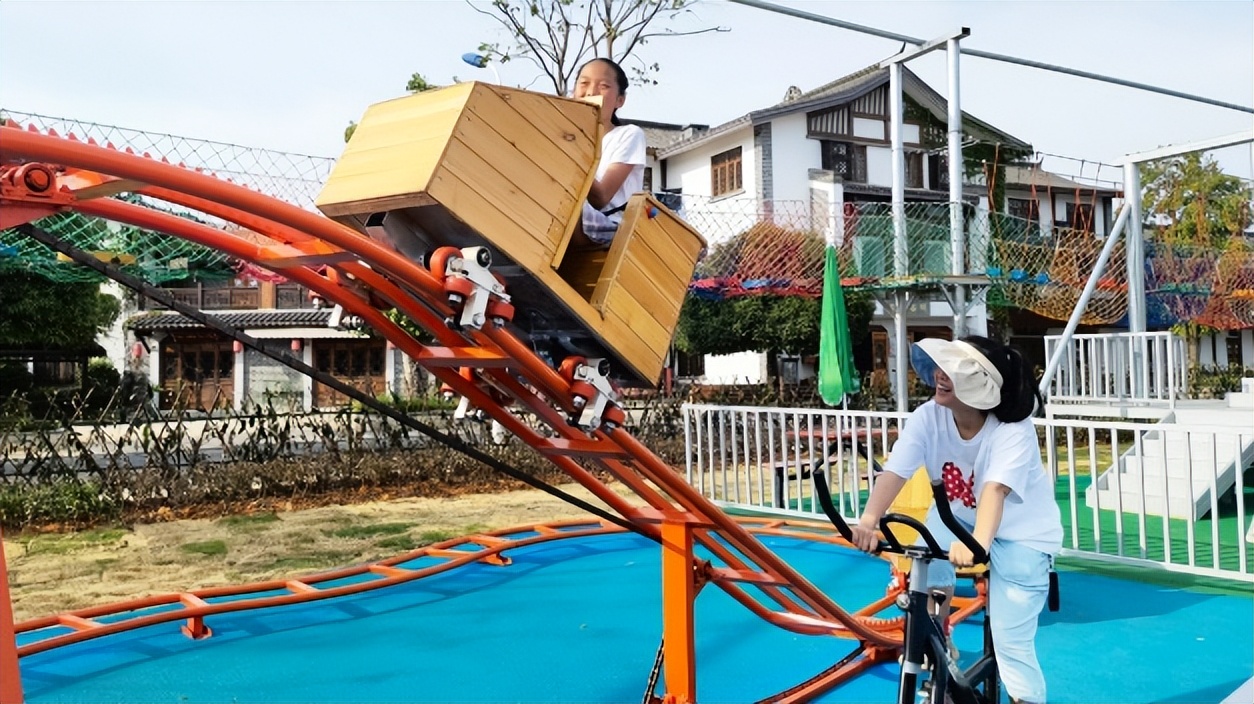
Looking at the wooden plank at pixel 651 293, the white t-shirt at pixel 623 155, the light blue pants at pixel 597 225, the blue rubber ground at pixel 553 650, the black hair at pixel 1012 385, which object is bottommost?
the blue rubber ground at pixel 553 650

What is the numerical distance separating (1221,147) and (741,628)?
18.7 feet

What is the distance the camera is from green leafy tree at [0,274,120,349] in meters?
15.8

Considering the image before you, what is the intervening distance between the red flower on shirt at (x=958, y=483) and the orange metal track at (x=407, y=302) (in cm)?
67

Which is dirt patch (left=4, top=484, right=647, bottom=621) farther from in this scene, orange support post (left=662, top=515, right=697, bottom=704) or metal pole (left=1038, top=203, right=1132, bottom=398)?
metal pole (left=1038, top=203, right=1132, bottom=398)

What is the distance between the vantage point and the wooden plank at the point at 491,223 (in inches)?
86.7

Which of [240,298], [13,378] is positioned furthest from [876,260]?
[240,298]

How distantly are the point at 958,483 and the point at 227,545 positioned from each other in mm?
5929

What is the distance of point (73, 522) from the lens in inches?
302

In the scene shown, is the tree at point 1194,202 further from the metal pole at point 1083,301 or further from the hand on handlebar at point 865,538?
the hand on handlebar at point 865,538

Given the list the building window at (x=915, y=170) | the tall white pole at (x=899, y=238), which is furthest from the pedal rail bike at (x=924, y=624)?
the building window at (x=915, y=170)

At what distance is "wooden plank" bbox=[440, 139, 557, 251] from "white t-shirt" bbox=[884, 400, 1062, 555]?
1300mm

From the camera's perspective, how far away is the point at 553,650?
4273mm

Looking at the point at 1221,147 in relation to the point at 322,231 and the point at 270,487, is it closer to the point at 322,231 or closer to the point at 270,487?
the point at 322,231

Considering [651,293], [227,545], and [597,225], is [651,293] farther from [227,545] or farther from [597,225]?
[227,545]
